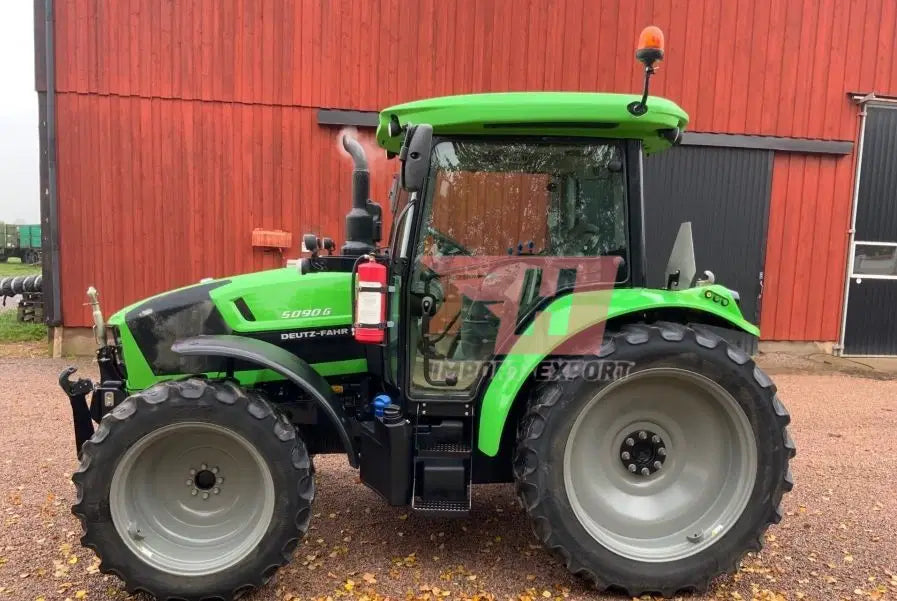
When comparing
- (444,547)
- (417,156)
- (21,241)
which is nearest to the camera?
(417,156)

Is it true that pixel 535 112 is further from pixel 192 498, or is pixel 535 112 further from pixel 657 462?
pixel 192 498

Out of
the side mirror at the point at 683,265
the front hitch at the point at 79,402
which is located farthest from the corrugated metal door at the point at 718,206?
the front hitch at the point at 79,402

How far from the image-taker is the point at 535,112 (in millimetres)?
2566

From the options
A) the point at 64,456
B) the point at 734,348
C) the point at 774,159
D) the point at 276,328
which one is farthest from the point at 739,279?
the point at 64,456

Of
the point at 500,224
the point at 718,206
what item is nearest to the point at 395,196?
the point at 500,224

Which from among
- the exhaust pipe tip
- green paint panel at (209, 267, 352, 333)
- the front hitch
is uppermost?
the exhaust pipe tip

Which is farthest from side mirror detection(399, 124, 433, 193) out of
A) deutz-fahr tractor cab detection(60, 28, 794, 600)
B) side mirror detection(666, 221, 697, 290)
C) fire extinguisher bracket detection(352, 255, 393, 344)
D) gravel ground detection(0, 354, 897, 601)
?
gravel ground detection(0, 354, 897, 601)

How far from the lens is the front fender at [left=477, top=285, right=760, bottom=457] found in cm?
261

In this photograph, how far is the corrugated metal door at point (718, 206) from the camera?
7.90 metres

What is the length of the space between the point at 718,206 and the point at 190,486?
766cm

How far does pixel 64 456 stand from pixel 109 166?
14.3 ft

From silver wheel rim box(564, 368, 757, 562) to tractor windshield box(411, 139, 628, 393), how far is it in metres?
0.60

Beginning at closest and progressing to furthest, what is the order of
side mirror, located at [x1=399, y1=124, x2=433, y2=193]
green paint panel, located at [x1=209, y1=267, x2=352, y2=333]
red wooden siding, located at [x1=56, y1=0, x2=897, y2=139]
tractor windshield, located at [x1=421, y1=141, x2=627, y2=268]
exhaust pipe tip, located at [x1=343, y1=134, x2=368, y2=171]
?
1. side mirror, located at [x1=399, y1=124, x2=433, y2=193]
2. tractor windshield, located at [x1=421, y1=141, x2=627, y2=268]
3. green paint panel, located at [x1=209, y1=267, x2=352, y2=333]
4. exhaust pipe tip, located at [x1=343, y1=134, x2=368, y2=171]
5. red wooden siding, located at [x1=56, y1=0, x2=897, y2=139]

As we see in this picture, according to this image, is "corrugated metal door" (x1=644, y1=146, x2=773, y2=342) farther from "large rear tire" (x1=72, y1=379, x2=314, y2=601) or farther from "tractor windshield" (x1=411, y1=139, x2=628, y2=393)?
"large rear tire" (x1=72, y1=379, x2=314, y2=601)
